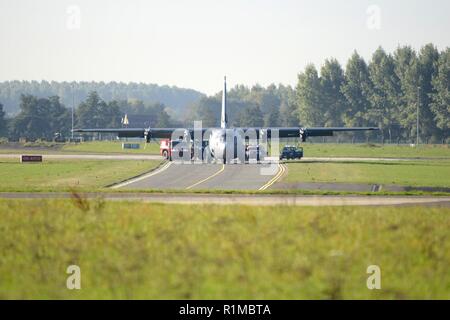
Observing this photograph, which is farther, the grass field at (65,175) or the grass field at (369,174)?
the grass field at (369,174)

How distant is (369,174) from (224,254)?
43647mm

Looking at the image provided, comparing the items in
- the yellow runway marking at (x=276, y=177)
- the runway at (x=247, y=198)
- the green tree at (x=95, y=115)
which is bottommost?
the yellow runway marking at (x=276, y=177)

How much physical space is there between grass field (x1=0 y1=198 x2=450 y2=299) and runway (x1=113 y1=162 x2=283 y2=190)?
80.8 feet

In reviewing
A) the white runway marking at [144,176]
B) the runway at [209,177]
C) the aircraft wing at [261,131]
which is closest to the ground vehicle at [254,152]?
the aircraft wing at [261,131]

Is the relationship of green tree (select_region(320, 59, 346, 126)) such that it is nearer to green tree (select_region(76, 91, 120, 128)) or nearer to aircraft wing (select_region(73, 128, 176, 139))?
green tree (select_region(76, 91, 120, 128))

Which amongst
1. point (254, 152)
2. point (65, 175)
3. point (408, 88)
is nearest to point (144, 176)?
point (65, 175)

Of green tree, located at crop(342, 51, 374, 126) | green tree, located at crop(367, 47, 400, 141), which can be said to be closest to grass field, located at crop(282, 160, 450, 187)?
green tree, located at crop(367, 47, 400, 141)

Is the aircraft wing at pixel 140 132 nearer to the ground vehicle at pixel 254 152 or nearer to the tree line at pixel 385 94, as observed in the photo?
the ground vehicle at pixel 254 152

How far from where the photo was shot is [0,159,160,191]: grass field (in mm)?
48575

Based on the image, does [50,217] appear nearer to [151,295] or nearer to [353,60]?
[151,295]

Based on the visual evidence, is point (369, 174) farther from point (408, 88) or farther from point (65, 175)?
point (408, 88)

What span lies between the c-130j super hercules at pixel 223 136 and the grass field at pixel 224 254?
46558 millimetres

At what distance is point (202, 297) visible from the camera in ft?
44.5

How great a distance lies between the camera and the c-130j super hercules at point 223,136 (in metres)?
69.3
